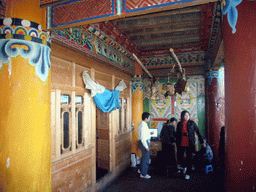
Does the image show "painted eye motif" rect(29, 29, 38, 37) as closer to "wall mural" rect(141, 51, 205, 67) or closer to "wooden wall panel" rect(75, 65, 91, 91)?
"wooden wall panel" rect(75, 65, 91, 91)

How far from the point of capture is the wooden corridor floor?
172 inches

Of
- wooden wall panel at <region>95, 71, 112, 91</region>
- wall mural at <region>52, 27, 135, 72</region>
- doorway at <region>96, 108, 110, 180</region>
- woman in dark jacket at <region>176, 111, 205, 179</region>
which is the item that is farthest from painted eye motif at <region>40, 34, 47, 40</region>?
woman in dark jacket at <region>176, 111, 205, 179</region>

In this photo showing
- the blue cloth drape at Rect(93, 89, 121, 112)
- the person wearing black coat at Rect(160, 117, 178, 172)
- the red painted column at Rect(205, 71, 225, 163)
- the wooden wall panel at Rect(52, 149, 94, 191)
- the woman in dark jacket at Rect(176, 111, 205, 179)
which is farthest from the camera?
the red painted column at Rect(205, 71, 225, 163)

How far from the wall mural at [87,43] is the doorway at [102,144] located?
153 centimetres

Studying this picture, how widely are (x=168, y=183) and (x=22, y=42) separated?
441 cm

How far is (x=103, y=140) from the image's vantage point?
198 inches

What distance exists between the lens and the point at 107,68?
483 centimetres

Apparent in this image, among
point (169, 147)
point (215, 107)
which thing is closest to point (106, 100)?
point (169, 147)

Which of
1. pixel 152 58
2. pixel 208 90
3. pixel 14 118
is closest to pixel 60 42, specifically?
pixel 14 118

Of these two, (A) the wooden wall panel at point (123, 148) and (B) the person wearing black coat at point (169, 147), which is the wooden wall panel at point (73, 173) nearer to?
(A) the wooden wall panel at point (123, 148)

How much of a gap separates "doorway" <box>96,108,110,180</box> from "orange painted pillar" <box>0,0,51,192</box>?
290 centimetres

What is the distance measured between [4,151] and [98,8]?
1.79 metres

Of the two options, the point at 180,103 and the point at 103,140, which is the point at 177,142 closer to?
the point at 103,140

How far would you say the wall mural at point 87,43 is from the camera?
3.13 m
